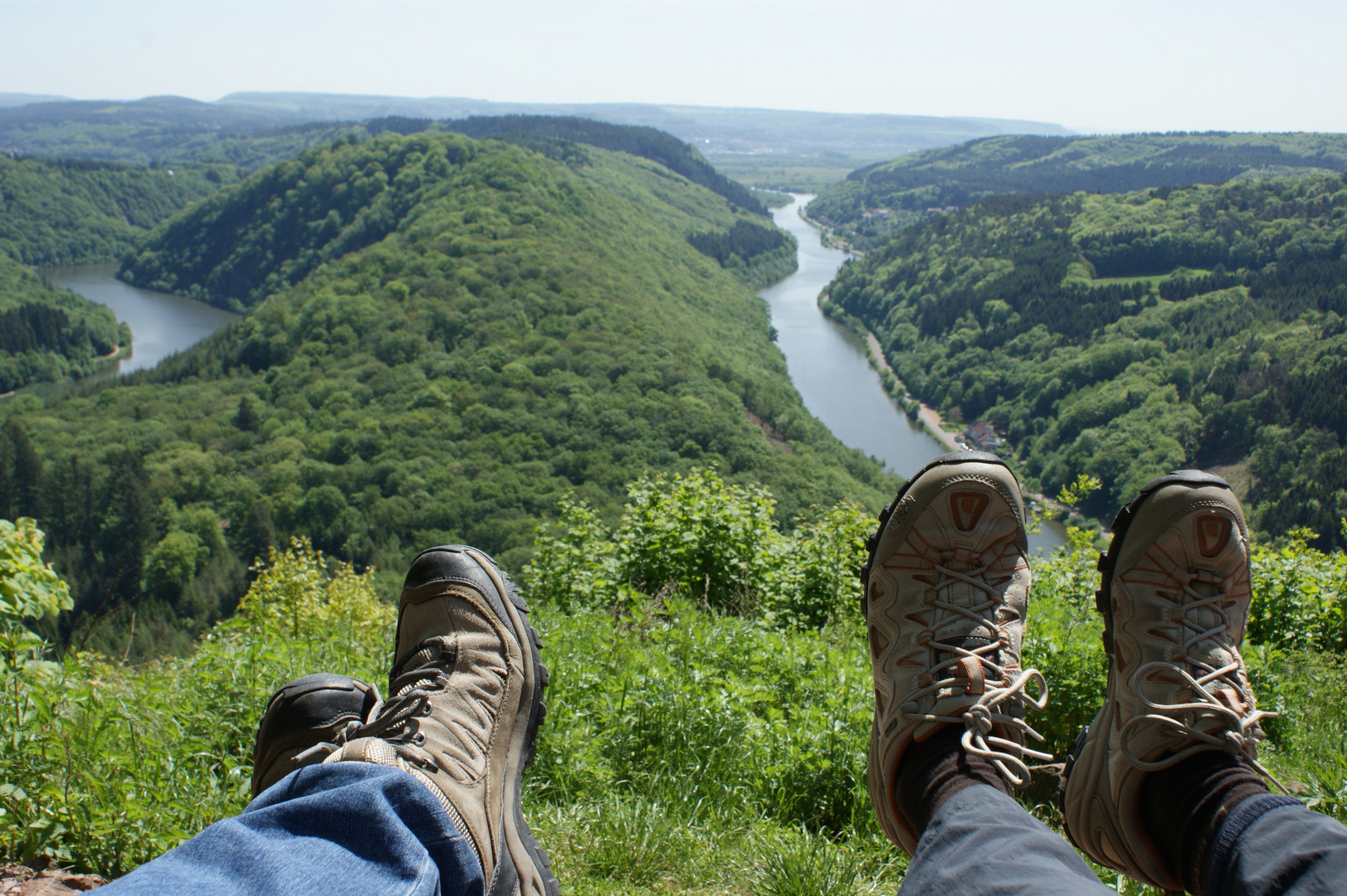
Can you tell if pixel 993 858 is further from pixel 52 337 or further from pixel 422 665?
pixel 52 337

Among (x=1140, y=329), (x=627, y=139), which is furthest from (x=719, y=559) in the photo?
(x=627, y=139)

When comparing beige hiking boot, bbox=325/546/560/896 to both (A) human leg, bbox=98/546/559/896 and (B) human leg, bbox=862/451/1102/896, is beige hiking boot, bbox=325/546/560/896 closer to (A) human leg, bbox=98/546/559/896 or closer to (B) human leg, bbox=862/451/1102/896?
(A) human leg, bbox=98/546/559/896

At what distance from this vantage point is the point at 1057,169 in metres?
147

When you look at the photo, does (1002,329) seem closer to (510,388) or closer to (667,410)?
(667,410)

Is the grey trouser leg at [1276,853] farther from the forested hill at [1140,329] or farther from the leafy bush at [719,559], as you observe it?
the forested hill at [1140,329]

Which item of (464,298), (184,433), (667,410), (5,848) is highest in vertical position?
(5,848)

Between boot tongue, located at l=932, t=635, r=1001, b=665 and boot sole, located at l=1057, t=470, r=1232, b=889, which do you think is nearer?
boot sole, located at l=1057, t=470, r=1232, b=889

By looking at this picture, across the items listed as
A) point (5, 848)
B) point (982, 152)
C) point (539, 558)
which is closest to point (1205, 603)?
point (5, 848)

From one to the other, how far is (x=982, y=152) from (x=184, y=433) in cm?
16931

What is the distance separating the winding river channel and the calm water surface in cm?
13

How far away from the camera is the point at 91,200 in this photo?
143 meters

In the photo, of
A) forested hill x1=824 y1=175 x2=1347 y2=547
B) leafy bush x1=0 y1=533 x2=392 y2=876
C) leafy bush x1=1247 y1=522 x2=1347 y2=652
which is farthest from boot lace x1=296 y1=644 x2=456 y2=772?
forested hill x1=824 y1=175 x2=1347 y2=547

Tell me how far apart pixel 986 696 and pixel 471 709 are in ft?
4.24

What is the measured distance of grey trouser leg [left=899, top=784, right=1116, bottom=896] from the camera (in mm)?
1185
